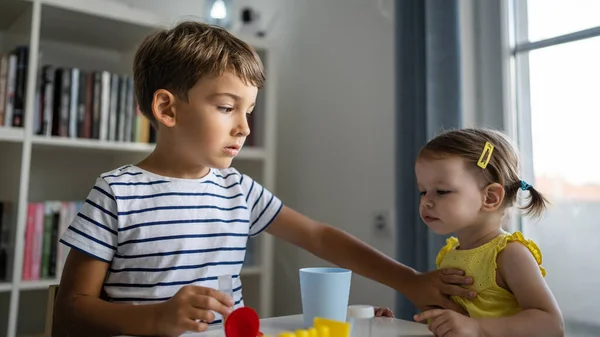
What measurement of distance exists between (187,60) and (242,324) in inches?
20.7

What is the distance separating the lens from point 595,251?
1.33 m

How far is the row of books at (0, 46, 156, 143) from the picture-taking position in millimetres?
1667

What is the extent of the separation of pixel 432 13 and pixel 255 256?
114cm

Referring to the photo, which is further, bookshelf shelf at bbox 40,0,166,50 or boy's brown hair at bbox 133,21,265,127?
bookshelf shelf at bbox 40,0,166,50

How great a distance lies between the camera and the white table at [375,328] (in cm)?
82

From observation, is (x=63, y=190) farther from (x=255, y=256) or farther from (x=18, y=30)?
(x=255, y=256)

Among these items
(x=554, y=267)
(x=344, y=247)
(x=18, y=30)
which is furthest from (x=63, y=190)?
(x=554, y=267)

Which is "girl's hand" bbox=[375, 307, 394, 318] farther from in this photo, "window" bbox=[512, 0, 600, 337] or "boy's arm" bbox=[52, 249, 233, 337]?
"window" bbox=[512, 0, 600, 337]

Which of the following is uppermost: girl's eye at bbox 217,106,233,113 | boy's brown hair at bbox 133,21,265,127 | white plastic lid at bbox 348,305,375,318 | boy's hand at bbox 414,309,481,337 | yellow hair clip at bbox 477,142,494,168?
boy's brown hair at bbox 133,21,265,127

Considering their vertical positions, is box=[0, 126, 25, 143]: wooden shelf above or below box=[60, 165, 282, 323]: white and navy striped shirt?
above

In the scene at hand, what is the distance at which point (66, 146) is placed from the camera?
1.76 m

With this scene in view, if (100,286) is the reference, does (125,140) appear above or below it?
above

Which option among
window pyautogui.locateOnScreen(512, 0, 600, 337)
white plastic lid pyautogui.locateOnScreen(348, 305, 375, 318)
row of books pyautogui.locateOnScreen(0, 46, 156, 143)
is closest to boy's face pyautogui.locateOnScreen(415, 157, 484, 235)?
white plastic lid pyautogui.locateOnScreen(348, 305, 375, 318)

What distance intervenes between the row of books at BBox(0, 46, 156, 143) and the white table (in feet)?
3.85
